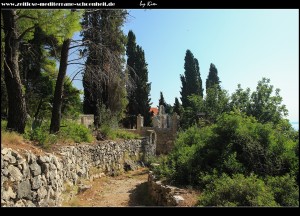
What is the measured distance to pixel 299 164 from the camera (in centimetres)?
816

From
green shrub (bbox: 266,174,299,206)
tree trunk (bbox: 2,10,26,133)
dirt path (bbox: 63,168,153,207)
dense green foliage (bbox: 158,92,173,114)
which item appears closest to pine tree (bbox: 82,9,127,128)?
tree trunk (bbox: 2,10,26,133)

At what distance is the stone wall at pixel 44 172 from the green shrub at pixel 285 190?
5330mm

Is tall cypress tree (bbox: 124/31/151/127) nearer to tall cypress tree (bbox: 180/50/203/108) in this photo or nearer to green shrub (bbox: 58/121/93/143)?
tall cypress tree (bbox: 180/50/203/108)

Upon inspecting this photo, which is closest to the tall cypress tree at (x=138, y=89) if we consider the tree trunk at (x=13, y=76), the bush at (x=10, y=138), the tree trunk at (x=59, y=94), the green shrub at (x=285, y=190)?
the tree trunk at (x=59, y=94)

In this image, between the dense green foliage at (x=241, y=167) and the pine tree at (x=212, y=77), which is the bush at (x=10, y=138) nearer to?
the dense green foliage at (x=241, y=167)

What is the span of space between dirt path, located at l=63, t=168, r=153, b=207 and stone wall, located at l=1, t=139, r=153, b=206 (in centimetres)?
55

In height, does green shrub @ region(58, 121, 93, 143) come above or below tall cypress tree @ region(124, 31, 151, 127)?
below

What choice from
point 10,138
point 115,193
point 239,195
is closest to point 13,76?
point 10,138

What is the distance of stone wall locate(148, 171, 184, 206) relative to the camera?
776 centimetres

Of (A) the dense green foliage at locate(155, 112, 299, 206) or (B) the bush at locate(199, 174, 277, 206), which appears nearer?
(B) the bush at locate(199, 174, 277, 206)

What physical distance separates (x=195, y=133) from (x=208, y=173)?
4.34 meters

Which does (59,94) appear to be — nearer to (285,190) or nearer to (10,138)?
(10,138)

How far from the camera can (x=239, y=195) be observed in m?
6.94

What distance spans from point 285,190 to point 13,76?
25.0ft
